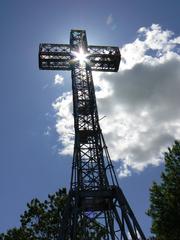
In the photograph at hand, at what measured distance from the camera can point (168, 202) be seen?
66.8 feet

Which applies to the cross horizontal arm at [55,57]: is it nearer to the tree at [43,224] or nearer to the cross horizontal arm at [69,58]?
the cross horizontal arm at [69,58]

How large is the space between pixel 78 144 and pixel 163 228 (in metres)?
7.19

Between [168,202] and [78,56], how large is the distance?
12620mm

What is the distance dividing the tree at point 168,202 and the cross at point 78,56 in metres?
8.71

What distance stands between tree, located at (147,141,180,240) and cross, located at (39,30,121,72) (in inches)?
343

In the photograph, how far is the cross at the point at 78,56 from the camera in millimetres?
25766

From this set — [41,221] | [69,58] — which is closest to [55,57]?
[69,58]

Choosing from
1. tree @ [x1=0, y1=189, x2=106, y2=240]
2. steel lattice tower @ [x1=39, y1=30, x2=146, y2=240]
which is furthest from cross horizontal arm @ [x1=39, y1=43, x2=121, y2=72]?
tree @ [x1=0, y1=189, x2=106, y2=240]

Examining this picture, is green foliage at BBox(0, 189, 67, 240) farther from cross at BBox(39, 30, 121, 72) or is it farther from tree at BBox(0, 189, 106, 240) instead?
cross at BBox(39, 30, 121, 72)

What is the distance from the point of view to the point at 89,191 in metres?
18.6

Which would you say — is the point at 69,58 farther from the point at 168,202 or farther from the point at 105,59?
the point at 168,202

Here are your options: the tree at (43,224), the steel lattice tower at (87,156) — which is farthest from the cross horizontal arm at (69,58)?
→ the tree at (43,224)

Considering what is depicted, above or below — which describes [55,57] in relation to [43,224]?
above

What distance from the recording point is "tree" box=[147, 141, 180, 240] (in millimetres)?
Answer: 19656
